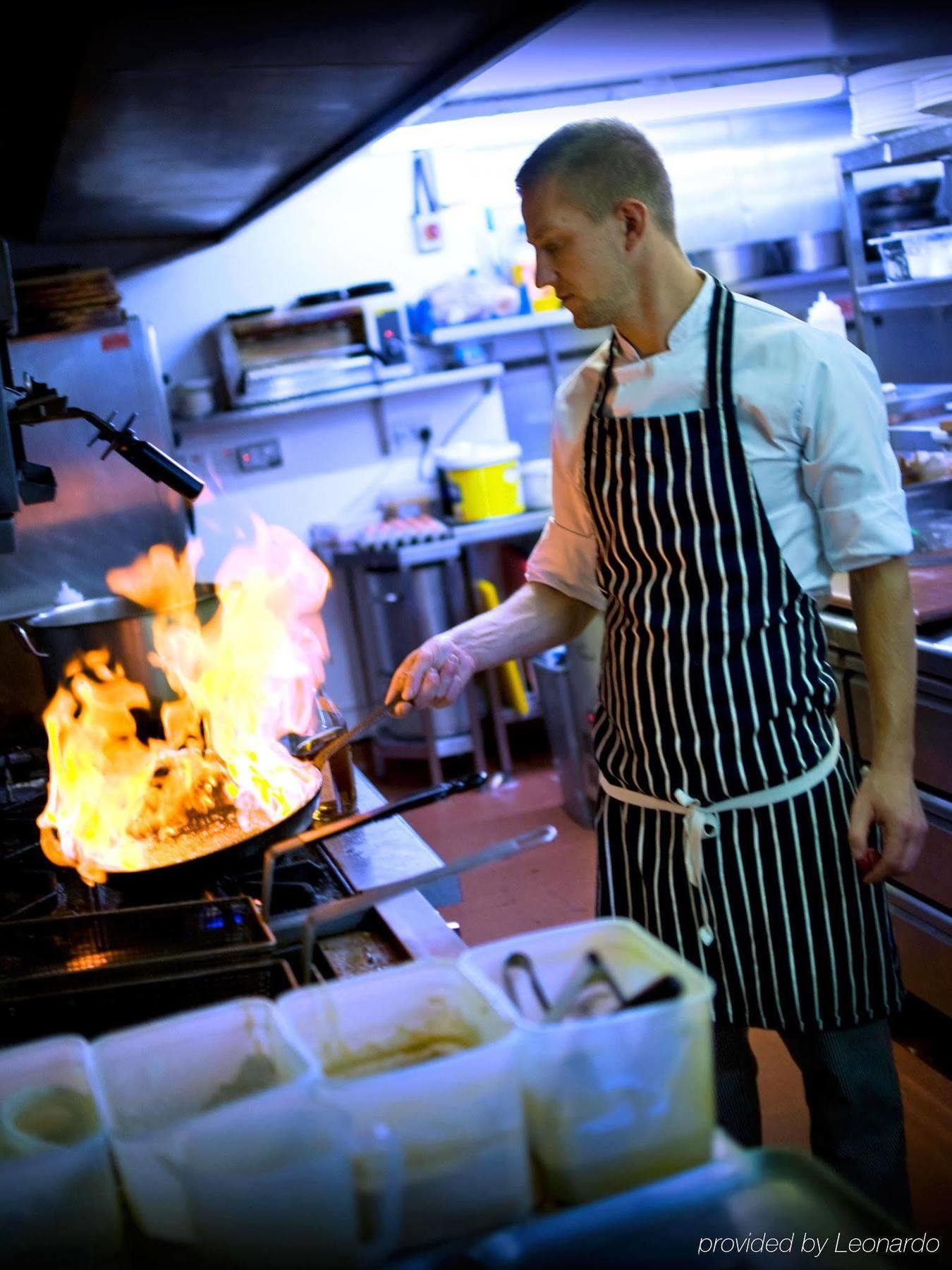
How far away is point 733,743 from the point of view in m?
1.75

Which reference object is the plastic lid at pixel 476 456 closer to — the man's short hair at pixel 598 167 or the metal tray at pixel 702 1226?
the man's short hair at pixel 598 167

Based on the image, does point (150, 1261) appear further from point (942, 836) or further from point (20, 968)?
point (942, 836)

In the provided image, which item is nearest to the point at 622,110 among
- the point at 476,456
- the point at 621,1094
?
the point at 476,456

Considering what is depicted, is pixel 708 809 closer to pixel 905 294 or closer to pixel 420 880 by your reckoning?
pixel 420 880

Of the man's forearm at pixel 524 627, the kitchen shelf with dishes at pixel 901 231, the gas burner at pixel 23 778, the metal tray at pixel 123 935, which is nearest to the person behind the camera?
the metal tray at pixel 123 935

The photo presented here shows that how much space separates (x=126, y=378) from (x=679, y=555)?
114 inches

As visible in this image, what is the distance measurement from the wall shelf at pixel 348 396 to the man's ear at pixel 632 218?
4.07m

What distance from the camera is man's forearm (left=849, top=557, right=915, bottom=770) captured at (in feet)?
5.72

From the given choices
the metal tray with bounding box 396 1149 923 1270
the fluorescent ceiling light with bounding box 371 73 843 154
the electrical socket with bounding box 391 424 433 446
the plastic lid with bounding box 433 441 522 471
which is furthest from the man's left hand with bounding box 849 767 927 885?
the electrical socket with bounding box 391 424 433 446

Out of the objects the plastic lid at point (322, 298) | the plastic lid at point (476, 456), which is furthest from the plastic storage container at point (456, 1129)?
the plastic lid at point (322, 298)

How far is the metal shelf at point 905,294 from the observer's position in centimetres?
365

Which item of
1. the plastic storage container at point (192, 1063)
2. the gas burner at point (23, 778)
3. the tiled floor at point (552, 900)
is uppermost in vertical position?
the plastic storage container at point (192, 1063)

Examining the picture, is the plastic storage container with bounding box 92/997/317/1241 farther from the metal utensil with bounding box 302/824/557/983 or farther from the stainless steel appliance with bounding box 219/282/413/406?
the stainless steel appliance with bounding box 219/282/413/406

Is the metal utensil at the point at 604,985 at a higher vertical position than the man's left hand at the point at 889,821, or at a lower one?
higher
